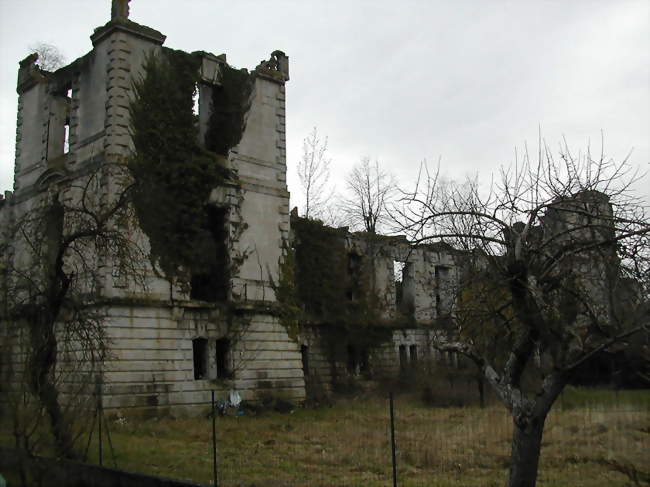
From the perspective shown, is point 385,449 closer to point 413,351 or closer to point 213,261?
point 213,261

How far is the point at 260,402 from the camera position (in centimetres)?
2380

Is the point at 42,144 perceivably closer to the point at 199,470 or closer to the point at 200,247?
the point at 200,247

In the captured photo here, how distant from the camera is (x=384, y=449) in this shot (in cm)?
1459

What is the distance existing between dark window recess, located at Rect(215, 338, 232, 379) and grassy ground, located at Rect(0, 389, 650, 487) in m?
3.66

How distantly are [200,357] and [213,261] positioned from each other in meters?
3.39

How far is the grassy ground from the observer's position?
11.5m

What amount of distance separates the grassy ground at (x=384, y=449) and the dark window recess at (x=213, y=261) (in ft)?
18.7

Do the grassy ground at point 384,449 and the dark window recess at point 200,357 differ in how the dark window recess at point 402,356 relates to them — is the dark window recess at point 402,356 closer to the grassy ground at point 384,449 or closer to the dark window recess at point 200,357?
the dark window recess at point 200,357

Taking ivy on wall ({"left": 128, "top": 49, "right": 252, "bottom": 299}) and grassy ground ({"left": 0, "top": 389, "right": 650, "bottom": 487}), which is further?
ivy on wall ({"left": 128, "top": 49, "right": 252, "bottom": 299})

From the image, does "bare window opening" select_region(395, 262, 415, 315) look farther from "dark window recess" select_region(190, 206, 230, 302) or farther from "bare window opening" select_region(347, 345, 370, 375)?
"dark window recess" select_region(190, 206, 230, 302)

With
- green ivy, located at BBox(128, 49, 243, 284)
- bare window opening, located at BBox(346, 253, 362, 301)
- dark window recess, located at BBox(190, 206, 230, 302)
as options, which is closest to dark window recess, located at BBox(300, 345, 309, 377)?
bare window opening, located at BBox(346, 253, 362, 301)

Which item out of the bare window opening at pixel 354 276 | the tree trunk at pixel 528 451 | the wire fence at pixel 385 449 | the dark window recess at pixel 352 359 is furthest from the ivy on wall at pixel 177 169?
the tree trunk at pixel 528 451

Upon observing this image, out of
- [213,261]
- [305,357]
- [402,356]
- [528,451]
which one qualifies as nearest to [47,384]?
[528,451]

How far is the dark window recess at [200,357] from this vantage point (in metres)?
23.0
